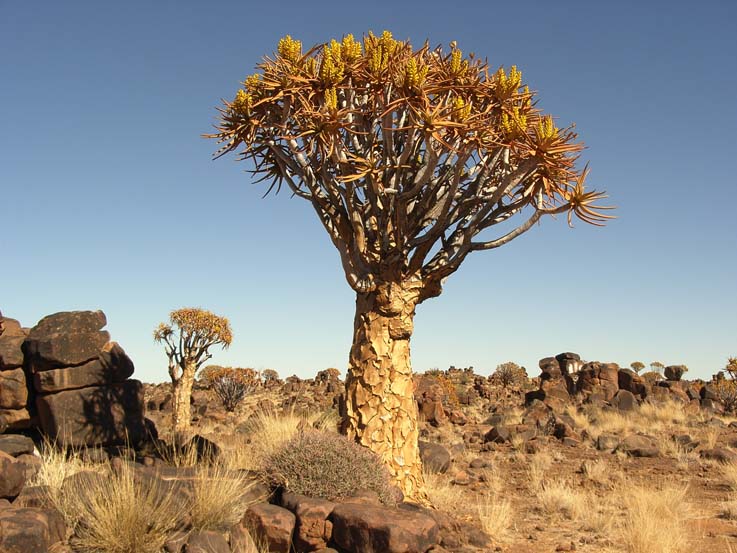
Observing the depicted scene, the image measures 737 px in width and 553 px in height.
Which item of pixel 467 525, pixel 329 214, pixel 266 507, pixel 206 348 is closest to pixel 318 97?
pixel 329 214

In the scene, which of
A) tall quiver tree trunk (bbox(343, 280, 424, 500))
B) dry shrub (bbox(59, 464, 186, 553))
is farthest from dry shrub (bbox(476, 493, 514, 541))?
dry shrub (bbox(59, 464, 186, 553))

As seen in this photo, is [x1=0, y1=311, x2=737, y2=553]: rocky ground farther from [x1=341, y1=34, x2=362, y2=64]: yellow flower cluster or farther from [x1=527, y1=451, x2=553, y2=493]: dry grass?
[x1=341, y1=34, x2=362, y2=64]: yellow flower cluster

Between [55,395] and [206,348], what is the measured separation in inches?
318

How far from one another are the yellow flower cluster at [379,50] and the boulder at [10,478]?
613cm

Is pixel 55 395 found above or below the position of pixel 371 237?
below

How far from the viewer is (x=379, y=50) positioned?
845 centimetres

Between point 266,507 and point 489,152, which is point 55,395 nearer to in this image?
point 266,507

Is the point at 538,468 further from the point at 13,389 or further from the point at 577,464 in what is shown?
the point at 13,389

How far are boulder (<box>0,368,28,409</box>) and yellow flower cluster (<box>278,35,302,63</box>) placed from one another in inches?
265

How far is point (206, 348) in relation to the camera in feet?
60.7

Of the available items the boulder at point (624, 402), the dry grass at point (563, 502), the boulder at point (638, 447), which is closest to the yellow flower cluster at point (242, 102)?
the dry grass at point (563, 502)

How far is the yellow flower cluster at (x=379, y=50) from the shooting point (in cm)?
834

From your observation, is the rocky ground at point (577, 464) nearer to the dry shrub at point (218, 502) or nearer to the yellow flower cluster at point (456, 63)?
the dry shrub at point (218, 502)

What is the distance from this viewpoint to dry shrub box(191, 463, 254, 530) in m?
6.73
